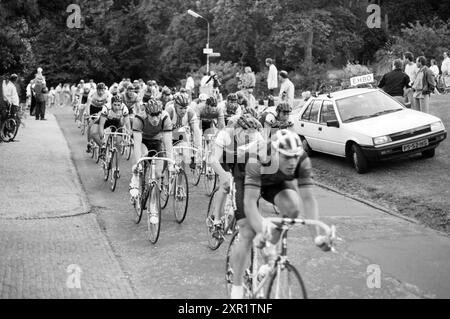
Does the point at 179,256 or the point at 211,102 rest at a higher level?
the point at 211,102

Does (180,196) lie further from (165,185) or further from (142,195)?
(142,195)

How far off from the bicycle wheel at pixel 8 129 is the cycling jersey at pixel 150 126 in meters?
12.0

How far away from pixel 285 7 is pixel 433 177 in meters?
35.6

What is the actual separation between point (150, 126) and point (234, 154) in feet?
9.61

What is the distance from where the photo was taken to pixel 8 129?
21828 mm

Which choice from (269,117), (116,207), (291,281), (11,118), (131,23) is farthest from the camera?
(131,23)

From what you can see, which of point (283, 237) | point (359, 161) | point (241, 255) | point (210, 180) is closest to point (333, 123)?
point (359, 161)

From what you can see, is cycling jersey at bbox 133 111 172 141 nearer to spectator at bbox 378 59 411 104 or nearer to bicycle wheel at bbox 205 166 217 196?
bicycle wheel at bbox 205 166 217 196

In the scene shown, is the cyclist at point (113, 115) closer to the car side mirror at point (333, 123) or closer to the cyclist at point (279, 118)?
the car side mirror at point (333, 123)

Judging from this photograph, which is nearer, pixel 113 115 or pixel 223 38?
pixel 113 115

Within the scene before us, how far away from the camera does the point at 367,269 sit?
26.4 feet

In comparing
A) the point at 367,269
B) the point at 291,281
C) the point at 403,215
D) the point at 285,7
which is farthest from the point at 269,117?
the point at 285,7

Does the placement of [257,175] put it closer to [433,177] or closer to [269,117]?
[269,117]
